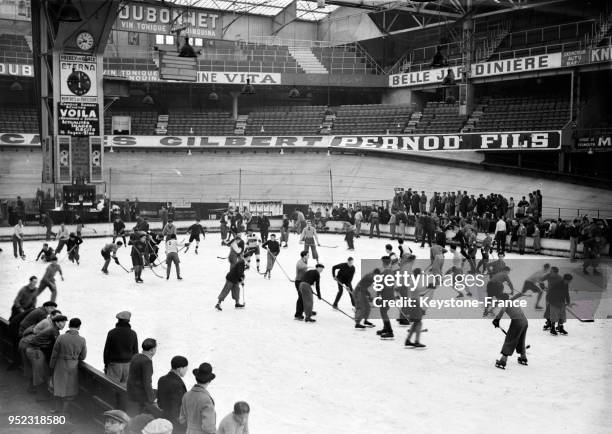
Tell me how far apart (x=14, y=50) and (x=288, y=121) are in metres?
17.6

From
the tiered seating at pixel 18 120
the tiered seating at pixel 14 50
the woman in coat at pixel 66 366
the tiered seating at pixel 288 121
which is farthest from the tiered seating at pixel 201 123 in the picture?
the woman in coat at pixel 66 366

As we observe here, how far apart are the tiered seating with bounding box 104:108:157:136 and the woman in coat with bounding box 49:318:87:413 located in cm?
3744

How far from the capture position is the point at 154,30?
1352 inches

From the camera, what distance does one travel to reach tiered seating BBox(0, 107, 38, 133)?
137 ft

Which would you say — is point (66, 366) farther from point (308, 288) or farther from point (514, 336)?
point (514, 336)

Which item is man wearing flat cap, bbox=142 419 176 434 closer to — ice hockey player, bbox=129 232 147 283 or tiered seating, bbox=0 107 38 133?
ice hockey player, bbox=129 232 147 283

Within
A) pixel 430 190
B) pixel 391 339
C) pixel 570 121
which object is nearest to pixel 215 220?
pixel 430 190

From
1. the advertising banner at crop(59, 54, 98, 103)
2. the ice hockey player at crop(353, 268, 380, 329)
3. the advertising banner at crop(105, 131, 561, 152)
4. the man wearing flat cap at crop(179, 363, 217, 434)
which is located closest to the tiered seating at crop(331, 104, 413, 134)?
the advertising banner at crop(105, 131, 561, 152)

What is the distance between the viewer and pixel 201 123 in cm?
4534

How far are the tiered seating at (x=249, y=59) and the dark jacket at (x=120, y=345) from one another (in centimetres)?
3751

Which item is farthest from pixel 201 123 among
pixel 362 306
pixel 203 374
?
pixel 203 374

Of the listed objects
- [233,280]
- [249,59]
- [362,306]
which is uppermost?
[249,59]

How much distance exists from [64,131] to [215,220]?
8281mm

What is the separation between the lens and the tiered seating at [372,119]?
4162cm
